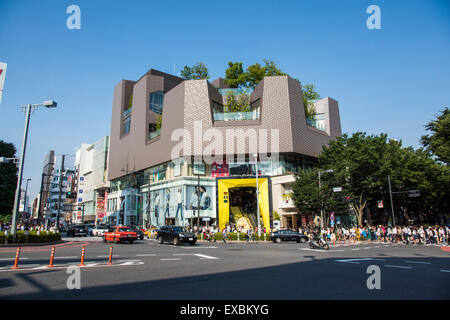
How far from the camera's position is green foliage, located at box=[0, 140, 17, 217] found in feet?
153

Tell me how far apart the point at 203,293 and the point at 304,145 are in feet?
159

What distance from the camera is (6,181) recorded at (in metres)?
47.4

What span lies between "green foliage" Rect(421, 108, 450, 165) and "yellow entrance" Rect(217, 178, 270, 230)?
939 inches

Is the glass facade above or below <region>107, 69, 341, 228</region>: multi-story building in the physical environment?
above

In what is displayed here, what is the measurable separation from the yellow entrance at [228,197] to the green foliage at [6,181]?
3283 centimetres

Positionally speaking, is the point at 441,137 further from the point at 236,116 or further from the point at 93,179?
the point at 93,179

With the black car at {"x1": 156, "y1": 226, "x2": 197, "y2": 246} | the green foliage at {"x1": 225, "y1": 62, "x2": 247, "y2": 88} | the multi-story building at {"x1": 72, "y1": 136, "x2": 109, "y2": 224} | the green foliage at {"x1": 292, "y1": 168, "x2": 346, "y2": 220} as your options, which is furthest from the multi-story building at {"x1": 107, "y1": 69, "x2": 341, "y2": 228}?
the multi-story building at {"x1": 72, "y1": 136, "x2": 109, "y2": 224}

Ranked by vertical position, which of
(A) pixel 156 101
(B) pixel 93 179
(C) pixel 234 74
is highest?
(C) pixel 234 74

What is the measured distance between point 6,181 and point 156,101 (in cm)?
3051

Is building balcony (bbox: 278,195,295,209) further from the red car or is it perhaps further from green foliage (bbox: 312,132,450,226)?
the red car

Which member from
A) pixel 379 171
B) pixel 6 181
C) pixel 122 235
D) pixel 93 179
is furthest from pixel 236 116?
pixel 93 179

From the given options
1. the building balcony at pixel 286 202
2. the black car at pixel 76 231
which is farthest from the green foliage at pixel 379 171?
the black car at pixel 76 231
